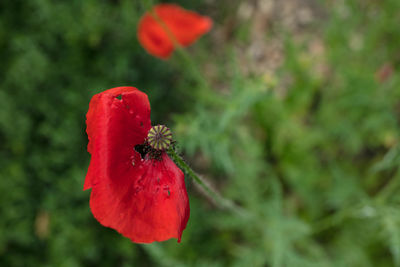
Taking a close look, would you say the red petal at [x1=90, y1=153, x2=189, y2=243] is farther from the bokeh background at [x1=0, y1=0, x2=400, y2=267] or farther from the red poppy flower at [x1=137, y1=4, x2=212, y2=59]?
the red poppy flower at [x1=137, y1=4, x2=212, y2=59]

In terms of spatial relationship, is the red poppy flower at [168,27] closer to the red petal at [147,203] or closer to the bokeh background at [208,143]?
the bokeh background at [208,143]

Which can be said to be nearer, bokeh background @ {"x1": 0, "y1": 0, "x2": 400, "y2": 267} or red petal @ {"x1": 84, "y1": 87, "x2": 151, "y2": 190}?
red petal @ {"x1": 84, "y1": 87, "x2": 151, "y2": 190}

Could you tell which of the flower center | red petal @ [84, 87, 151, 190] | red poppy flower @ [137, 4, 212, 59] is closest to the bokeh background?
red poppy flower @ [137, 4, 212, 59]

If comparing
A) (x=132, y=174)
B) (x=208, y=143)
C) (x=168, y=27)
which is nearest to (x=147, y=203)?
(x=132, y=174)

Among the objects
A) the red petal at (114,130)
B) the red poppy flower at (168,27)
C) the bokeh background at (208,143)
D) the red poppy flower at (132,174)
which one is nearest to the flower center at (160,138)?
the red poppy flower at (132,174)

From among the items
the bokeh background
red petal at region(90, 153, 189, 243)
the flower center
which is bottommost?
red petal at region(90, 153, 189, 243)

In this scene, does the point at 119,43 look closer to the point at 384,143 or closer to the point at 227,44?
the point at 227,44

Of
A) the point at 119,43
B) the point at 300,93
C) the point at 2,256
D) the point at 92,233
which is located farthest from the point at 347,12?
the point at 2,256
